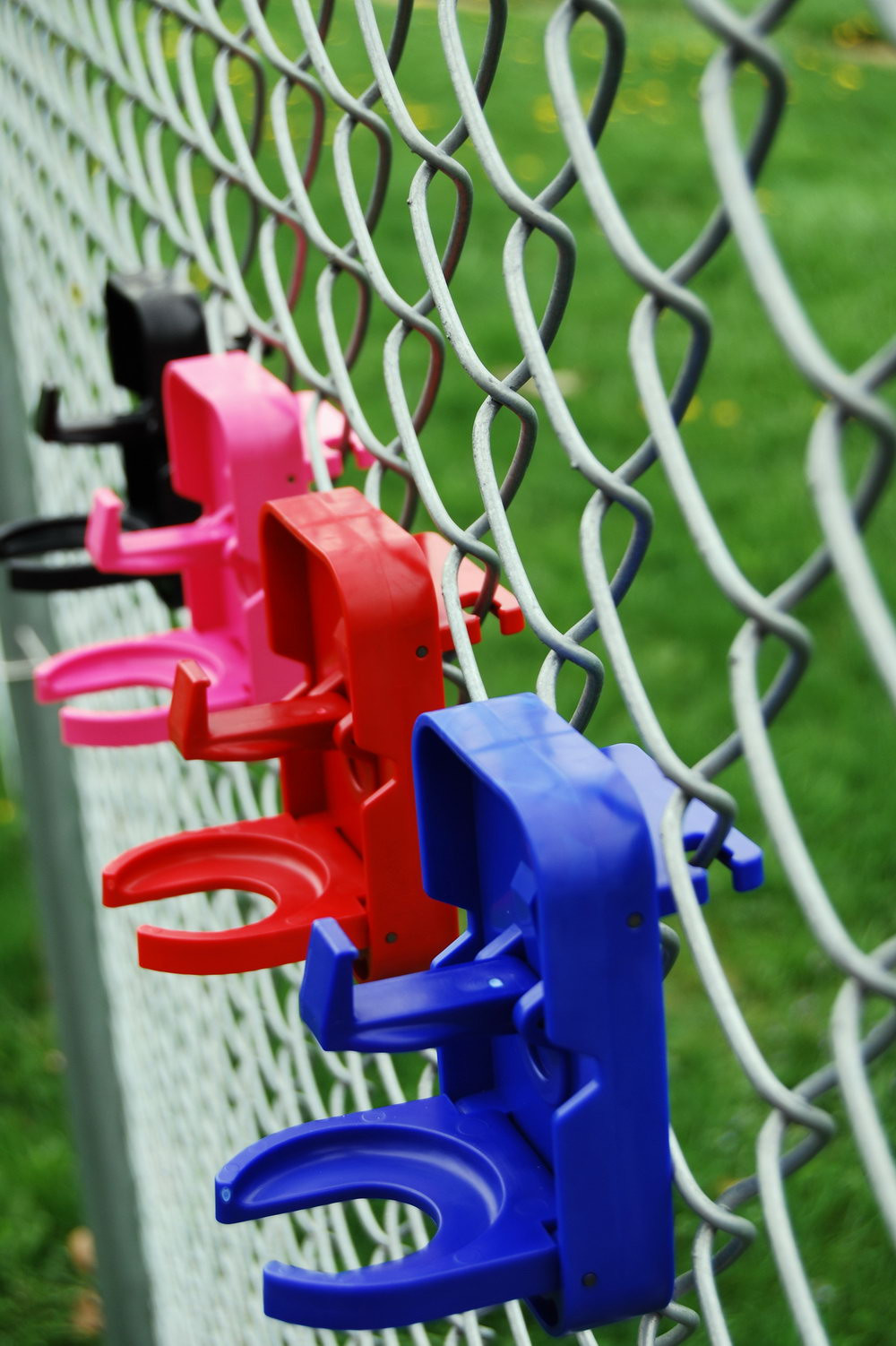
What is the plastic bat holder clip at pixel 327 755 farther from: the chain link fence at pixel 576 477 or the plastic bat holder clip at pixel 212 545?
the plastic bat holder clip at pixel 212 545

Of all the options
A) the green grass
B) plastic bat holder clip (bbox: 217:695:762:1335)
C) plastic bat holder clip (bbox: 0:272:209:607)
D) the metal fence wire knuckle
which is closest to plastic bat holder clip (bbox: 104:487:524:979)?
the metal fence wire knuckle

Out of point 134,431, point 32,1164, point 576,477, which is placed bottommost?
point 32,1164

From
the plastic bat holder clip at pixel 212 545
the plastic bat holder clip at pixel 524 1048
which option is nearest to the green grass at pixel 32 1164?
the plastic bat holder clip at pixel 212 545

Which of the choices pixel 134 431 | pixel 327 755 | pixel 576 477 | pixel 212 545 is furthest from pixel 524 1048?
pixel 576 477

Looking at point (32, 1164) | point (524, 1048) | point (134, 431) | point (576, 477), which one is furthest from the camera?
point (576, 477)

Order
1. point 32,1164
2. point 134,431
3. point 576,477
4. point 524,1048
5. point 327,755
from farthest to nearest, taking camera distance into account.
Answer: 1. point 576,477
2. point 32,1164
3. point 134,431
4. point 327,755
5. point 524,1048

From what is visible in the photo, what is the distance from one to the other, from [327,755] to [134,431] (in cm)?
52

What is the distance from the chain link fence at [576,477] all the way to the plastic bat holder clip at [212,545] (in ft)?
0.12

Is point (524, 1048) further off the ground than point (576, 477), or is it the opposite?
point (524, 1048)

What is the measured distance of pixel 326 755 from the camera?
2.89 feet

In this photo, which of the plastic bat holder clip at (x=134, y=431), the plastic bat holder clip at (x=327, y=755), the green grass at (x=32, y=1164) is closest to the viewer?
the plastic bat holder clip at (x=327, y=755)

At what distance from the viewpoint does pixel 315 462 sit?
1005mm

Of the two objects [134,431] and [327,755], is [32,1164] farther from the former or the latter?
[327,755]

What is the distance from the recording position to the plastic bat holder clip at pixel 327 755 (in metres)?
0.75
